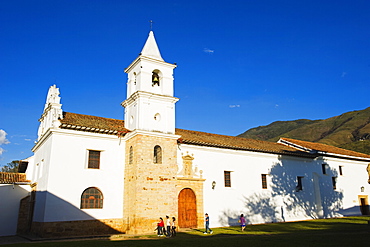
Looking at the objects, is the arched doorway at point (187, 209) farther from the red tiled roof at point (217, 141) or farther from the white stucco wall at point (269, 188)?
the red tiled roof at point (217, 141)

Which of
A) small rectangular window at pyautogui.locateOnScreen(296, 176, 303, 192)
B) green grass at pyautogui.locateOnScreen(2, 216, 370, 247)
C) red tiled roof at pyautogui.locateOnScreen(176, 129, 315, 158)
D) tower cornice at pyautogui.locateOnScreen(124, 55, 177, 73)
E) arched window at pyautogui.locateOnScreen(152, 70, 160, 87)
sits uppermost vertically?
tower cornice at pyautogui.locateOnScreen(124, 55, 177, 73)

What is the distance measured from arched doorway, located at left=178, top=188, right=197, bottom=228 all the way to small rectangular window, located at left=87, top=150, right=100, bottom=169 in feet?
18.7

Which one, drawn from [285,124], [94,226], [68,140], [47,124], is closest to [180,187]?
[94,226]

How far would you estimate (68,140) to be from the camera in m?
18.3

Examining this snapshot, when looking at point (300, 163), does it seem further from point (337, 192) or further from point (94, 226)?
point (94, 226)

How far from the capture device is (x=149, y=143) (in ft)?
63.2

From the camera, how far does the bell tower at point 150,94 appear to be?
66.0 feet

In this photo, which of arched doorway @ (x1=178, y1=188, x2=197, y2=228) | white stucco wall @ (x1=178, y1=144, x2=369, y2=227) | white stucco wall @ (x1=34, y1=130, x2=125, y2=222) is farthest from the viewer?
white stucco wall @ (x1=178, y1=144, x2=369, y2=227)

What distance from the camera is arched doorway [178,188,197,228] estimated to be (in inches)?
782

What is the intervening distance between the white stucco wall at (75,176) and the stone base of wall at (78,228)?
27cm

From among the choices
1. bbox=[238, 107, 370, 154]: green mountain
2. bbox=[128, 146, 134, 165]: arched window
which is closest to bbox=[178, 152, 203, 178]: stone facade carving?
bbox=[128, 146, 134, 165]: arched window

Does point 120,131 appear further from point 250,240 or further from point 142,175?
point 250,240

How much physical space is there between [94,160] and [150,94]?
5.55m

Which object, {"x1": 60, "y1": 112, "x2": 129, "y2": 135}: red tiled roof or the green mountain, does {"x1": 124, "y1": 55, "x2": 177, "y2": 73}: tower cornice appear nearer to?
{"x1": 60, "y1": 112, "x2": 129, "y2": 135}: red tiled roof
